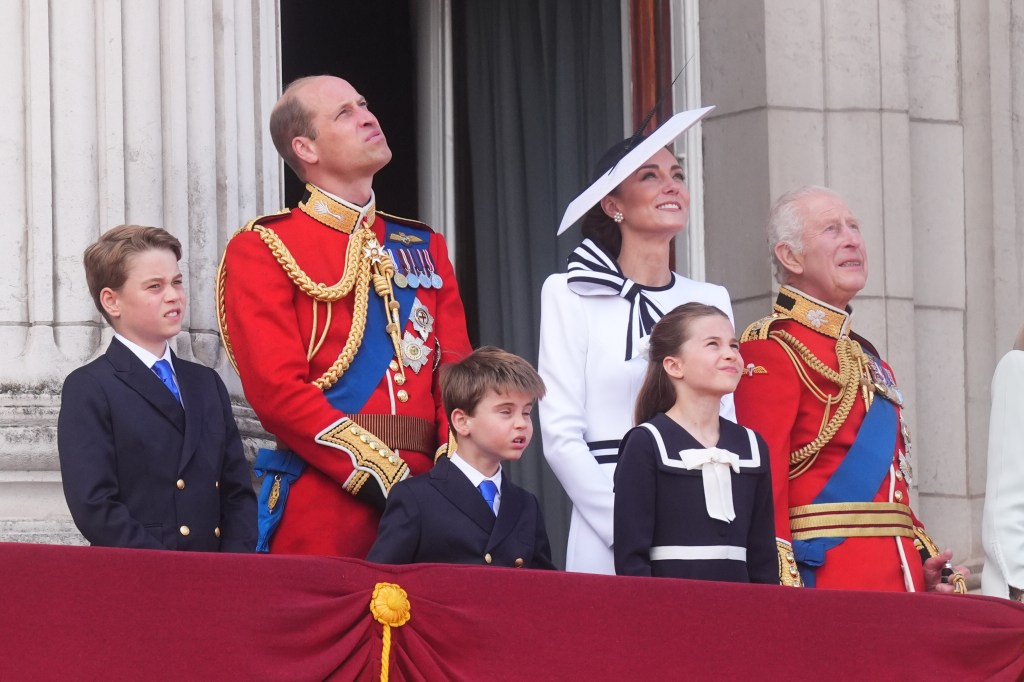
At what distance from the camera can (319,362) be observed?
515 centimetres

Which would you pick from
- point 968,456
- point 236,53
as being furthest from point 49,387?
point 968,456

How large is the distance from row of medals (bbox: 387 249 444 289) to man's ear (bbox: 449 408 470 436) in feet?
1.80

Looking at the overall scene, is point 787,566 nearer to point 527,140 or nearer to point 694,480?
point 694,480

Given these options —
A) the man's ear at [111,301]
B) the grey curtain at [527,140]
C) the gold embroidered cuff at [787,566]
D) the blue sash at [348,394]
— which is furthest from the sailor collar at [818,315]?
the grey curtain at [527,140]

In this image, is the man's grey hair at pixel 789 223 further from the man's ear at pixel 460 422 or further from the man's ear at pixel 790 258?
the man's ear at pixel 460 422

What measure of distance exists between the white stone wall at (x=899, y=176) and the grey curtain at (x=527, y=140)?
0.63m

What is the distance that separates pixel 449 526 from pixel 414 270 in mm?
944

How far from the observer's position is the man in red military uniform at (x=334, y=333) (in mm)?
4965

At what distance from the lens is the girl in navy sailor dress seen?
474 centimetres

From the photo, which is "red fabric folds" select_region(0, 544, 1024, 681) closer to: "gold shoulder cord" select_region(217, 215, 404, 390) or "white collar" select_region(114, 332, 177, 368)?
"white collar" select_region(114, 332, 177, 368)

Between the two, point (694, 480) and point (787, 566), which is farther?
point (787, 566)

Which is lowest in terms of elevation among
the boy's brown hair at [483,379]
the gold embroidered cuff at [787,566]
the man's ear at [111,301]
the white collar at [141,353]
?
the gold embroidered cuff at [787,566]

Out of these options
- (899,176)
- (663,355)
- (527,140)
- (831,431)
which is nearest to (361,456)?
(663,355)

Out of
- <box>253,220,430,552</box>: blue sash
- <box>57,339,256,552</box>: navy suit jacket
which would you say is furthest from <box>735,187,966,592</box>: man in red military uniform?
<box>57,339,256,552</box>: navy suit jacket
